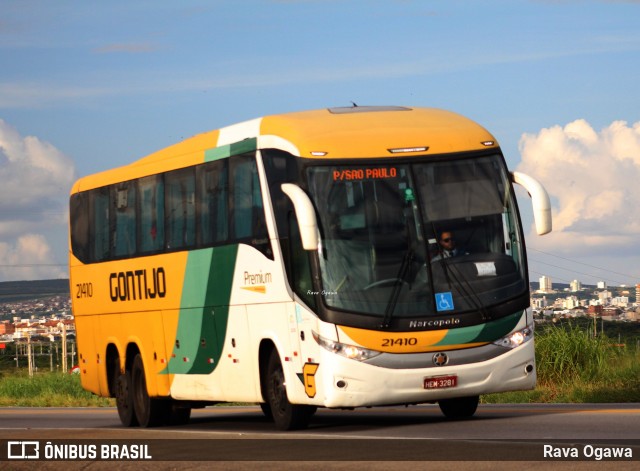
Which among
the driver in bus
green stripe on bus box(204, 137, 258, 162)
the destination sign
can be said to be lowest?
the driver in bus

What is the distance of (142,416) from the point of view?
24.2 metres

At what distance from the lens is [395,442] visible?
608 inches

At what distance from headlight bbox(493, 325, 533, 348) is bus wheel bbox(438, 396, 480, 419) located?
1.65 m

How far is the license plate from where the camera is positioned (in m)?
17.5

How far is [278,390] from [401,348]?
87.3 inches

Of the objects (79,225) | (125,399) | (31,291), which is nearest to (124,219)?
(79,225)

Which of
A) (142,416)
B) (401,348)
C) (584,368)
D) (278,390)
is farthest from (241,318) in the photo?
(584,368)

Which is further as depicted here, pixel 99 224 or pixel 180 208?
pixel 99 224

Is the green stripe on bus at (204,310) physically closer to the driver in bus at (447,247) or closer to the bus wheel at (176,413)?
the bus wheel at (176,413)

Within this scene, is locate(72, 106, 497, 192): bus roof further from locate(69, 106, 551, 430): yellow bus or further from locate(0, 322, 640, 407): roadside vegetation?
locate(0, 322, 640, 407): roadside vegetation

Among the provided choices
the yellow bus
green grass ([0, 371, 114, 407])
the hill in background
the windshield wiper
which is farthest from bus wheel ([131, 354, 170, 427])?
the hill in background

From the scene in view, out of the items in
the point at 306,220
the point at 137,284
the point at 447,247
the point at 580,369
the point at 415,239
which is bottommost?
the point at 580,369

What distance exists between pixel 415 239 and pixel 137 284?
7.43 metres

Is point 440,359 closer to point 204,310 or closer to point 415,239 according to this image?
point 415,239
